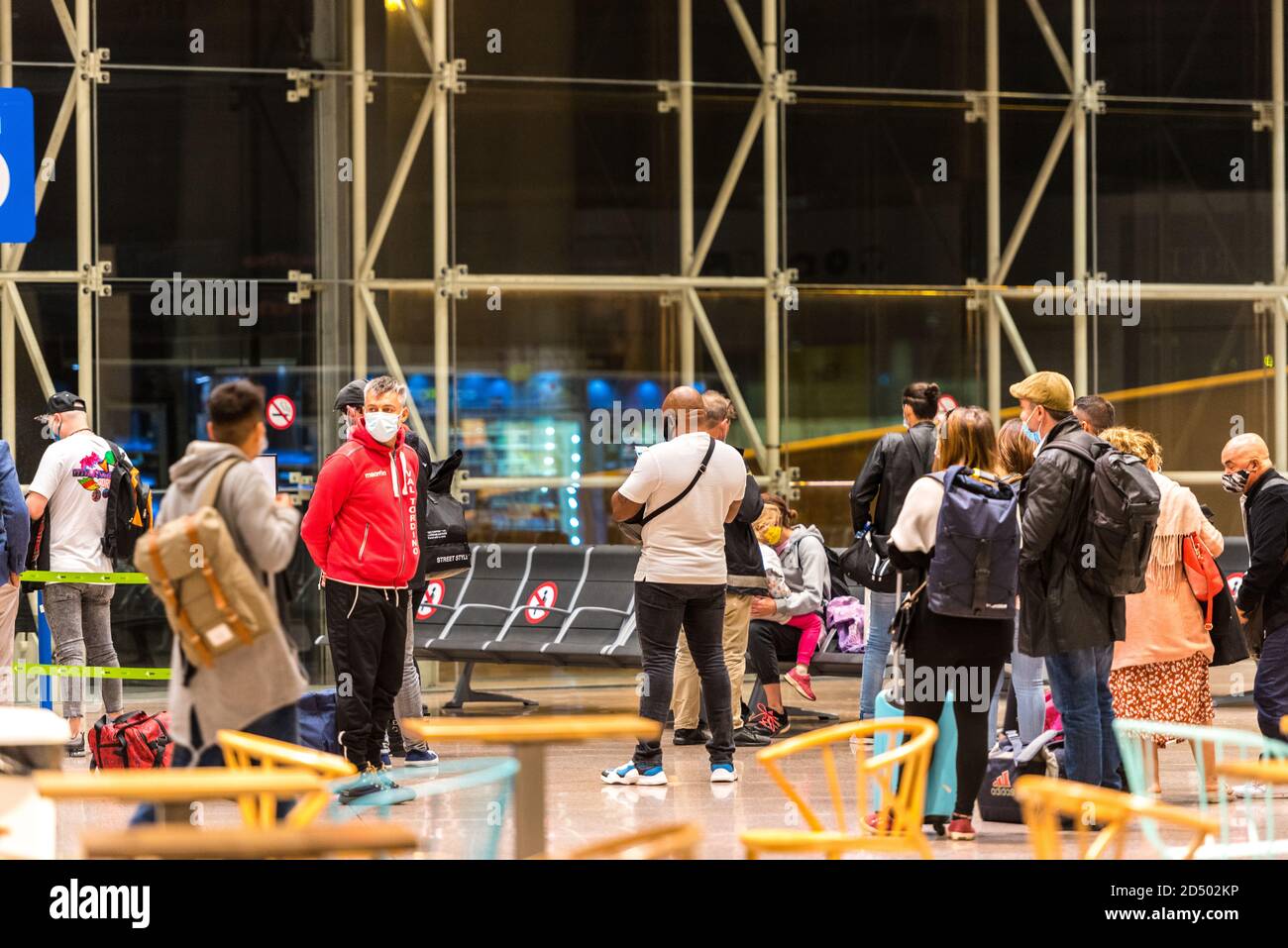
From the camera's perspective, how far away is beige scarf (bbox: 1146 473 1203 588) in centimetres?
720

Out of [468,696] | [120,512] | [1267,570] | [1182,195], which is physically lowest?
[468,696]

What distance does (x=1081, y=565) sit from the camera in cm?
646

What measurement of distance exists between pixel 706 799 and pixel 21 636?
6.57m

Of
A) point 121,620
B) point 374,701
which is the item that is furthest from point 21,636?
point 374,701

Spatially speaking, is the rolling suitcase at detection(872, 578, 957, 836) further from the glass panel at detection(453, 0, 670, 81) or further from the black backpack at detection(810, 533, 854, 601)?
the glass panel at detection(453, 0, 670, 81)

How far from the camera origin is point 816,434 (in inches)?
508

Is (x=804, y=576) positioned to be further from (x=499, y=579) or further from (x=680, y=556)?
(x=499, y=579)

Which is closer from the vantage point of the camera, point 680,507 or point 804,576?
point 680,507

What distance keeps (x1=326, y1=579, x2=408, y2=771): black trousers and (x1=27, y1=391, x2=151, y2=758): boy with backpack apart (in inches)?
105

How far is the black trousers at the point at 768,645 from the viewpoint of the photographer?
30.1 ft

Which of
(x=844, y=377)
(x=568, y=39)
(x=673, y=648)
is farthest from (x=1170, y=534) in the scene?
(x=568, y=39)

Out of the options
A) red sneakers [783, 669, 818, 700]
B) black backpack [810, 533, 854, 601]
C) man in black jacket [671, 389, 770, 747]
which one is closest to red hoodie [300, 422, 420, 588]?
man in black jacket [671, 389, 770, 747]

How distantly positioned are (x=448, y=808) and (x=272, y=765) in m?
2.82

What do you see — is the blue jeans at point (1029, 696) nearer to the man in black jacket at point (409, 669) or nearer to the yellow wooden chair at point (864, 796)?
the yellow wooden chair at point (864, 796)
